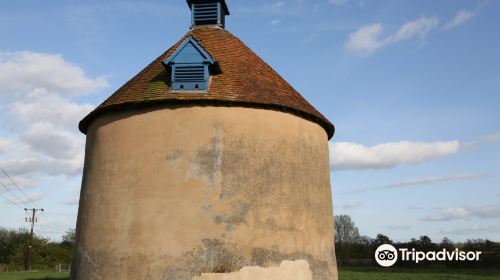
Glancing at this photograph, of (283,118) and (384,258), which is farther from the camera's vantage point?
(384,258)

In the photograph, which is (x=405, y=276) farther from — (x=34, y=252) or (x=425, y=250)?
(x=34, y=252)

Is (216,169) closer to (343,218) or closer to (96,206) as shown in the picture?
(96,206)

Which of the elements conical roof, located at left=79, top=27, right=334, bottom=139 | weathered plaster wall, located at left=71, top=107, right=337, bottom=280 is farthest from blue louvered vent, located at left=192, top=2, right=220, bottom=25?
weathered plaster wall, located at left=71, top=107, right=337, bottom=280

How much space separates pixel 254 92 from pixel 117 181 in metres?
3.62

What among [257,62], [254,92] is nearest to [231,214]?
[254,92]

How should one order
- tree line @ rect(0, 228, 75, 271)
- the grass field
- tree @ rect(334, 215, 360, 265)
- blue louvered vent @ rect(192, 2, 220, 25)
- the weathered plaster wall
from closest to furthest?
1. the weathered plaster wall
2. blue louvered vent @ rect(192, 2, 220, 25)
3. the grass field
4. tree line @ rect(0, 228, 75, 271)
5. tree @ rect(334, 215, 360, 265)

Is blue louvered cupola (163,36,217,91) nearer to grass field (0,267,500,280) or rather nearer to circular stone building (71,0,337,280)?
circular stone building (71,0,337,280)

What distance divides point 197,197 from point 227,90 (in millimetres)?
2510

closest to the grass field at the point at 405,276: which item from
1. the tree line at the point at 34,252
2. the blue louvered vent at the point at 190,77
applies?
the tree line at the point at 34,252

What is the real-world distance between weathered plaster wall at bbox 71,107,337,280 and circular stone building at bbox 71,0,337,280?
2 cm

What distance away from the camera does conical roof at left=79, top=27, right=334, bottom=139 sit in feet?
32.0

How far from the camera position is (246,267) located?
29.0ft

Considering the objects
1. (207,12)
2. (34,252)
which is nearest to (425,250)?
(207,12)

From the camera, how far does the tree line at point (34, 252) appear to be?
49906 millimetres
